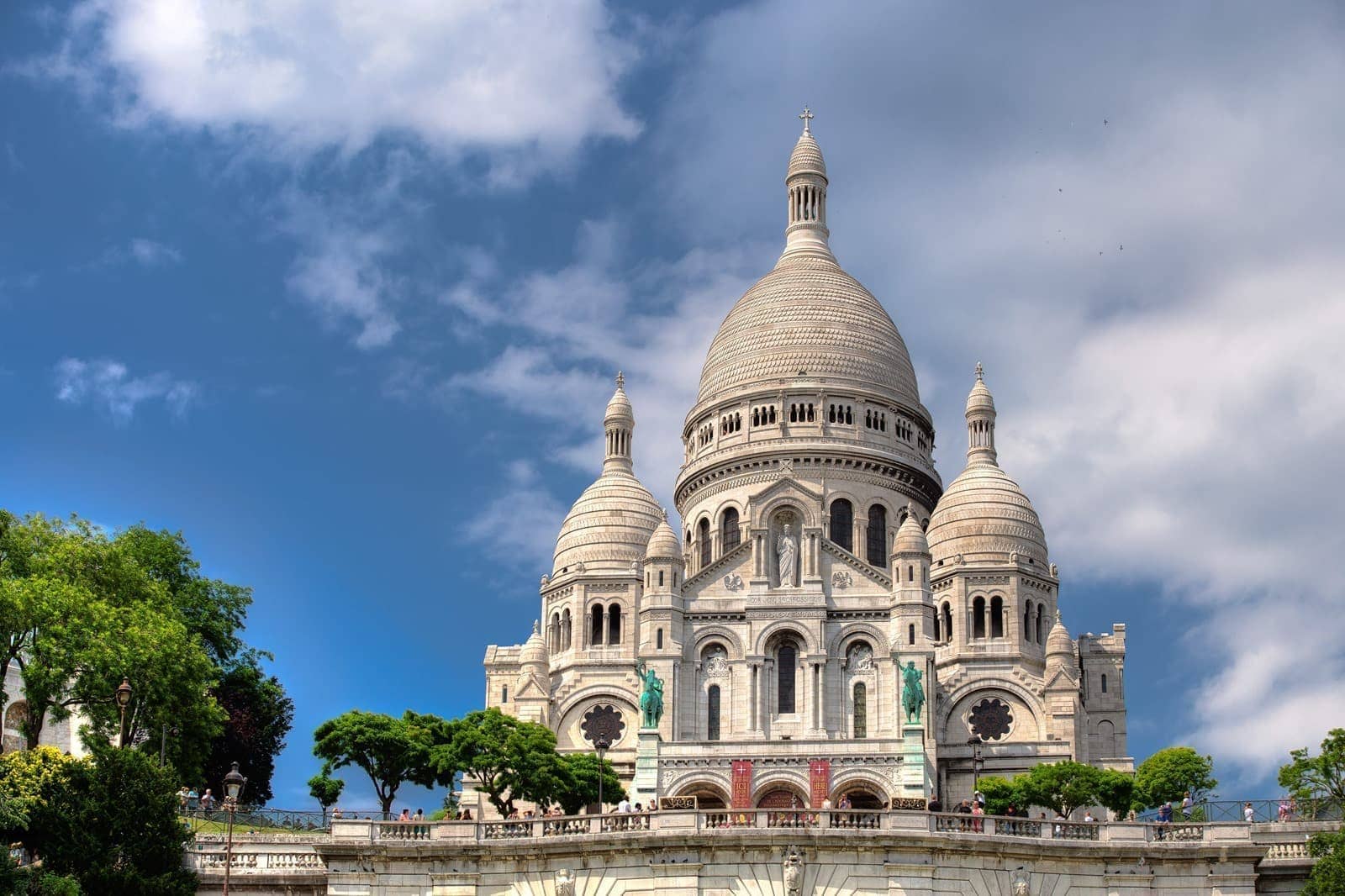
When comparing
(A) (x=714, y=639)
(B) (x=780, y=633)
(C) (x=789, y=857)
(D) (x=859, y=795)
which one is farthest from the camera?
(A) (x=714, y=639)

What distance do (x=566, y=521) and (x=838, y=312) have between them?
19332 mm

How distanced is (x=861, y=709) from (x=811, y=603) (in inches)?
215

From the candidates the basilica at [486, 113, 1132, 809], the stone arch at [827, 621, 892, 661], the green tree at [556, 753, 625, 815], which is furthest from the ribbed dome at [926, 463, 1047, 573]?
the green tree at [556, 753, 625, 815]

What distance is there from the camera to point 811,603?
3888 inches

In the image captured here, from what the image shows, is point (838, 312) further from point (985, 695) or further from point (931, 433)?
point (985, 695)

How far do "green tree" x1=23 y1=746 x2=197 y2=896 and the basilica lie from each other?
36260 mm

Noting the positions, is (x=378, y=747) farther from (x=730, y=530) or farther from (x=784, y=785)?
(x=730, y=530)

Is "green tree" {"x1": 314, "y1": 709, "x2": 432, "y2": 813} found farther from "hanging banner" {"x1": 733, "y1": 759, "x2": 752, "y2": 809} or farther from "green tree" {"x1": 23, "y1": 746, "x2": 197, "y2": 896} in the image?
"green tree" {"x1": 23, "y1": 746, "x2": 197, "y2": 896}

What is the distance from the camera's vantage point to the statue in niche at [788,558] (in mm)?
100438

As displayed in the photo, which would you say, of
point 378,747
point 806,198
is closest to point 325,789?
point 378,747

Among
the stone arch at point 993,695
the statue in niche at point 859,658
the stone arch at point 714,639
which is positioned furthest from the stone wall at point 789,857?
the stone arch at point 714,639

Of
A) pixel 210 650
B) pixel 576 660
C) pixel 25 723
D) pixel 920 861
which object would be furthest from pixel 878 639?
pixel 920 861

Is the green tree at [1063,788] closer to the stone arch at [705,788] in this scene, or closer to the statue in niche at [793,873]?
the stone arch at [705,788]

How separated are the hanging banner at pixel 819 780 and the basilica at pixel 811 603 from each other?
1.61ft
